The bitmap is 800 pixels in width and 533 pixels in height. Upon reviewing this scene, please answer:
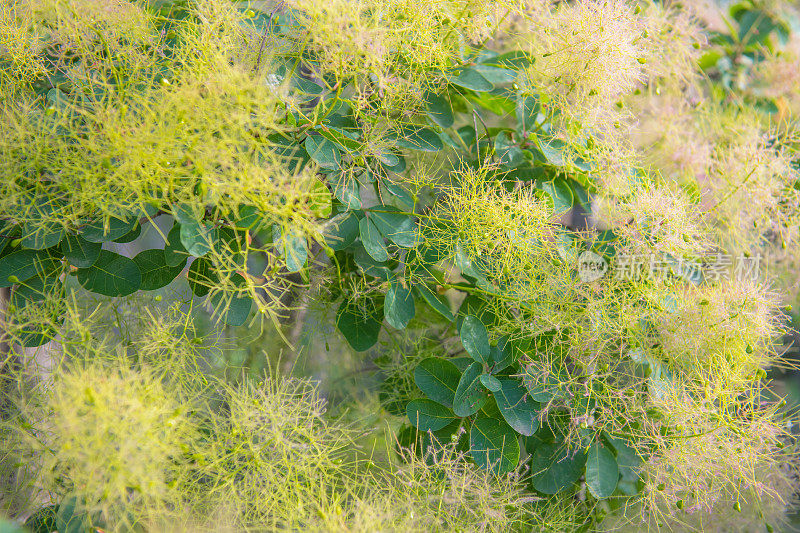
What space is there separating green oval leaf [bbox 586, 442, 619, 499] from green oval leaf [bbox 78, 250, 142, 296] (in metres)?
0.59

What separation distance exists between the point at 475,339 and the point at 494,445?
0.13 m

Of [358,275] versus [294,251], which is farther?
[358,275]

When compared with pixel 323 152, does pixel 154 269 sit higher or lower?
lower

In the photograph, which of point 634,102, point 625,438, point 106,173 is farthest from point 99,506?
point 634,102

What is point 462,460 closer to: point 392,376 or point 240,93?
point 392,376

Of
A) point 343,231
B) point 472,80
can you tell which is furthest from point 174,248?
point 472,80

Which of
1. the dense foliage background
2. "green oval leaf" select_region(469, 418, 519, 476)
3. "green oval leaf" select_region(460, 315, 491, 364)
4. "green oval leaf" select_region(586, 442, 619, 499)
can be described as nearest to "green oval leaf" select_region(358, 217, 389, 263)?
the dense foliage background

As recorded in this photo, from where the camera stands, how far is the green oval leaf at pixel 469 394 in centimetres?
68

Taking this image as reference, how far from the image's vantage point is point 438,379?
730 millimetres

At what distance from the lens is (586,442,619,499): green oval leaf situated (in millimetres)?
688

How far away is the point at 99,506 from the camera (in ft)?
1.68

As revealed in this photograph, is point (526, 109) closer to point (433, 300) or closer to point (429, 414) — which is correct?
point (433, 300)

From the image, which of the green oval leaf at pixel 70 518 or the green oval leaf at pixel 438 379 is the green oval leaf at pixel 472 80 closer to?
the green oval leaf at pixel 438 379

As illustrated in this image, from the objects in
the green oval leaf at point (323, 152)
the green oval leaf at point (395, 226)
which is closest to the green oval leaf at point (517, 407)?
the green oval leaf at point (395, 226)
